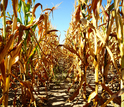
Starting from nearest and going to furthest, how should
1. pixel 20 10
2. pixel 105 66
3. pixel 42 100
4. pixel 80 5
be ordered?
pixel 105 66
pixel 80 5
pixel 20 10
pixel 42 100

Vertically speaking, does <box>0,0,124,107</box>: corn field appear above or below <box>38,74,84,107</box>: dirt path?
above

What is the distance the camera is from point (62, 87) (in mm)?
2158

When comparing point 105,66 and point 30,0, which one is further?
point 30,0

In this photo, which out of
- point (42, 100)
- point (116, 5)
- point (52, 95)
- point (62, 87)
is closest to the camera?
point (116, 5)

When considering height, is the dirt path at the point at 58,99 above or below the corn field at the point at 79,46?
below

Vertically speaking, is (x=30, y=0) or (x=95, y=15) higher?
(x=30, y=0)

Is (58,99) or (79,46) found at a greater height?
(79,46)

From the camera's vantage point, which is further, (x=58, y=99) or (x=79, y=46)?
(x=58, y=99)

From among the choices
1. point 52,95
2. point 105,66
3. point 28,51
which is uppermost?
point 28,51

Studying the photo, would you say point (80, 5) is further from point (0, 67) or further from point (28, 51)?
point (0, 67)

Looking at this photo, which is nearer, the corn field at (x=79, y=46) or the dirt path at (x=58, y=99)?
the corn field at (x=79, y=46)

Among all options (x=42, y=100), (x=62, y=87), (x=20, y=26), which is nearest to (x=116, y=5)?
(x=20, y=26)

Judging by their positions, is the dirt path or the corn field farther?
the dirt path

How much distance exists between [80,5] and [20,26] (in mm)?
687
